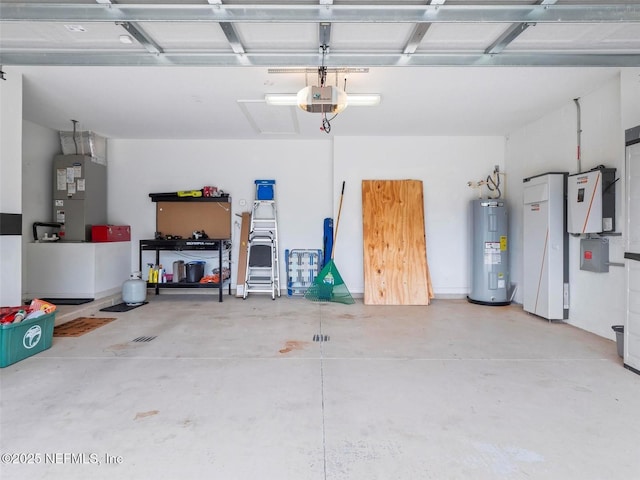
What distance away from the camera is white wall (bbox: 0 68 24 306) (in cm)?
330

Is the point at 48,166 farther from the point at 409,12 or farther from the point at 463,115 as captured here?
the point at 463,115

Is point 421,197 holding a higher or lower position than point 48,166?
lower

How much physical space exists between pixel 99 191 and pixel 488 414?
626cm

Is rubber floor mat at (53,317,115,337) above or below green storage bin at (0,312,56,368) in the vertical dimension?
below

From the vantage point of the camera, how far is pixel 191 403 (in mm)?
2281

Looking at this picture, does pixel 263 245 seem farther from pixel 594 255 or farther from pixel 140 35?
pixel 594 255

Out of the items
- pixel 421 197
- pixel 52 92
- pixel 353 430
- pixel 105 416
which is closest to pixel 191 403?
pixel 105 416

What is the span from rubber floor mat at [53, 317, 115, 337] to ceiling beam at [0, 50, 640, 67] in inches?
105

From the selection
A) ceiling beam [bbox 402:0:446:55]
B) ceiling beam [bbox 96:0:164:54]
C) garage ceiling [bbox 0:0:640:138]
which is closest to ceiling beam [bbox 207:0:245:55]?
garage ceiling [bbox 0:0:640:138]

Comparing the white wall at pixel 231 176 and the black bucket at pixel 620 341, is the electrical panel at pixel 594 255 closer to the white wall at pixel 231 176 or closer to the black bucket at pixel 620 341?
the black bucket at pixel 620 341

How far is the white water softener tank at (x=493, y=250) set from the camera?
5312mm

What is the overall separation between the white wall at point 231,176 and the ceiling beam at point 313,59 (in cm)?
306

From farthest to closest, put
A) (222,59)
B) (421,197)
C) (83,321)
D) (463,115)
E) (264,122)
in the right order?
(421,197)
(264,122)
(463,115)
(83,321)
(222,59)

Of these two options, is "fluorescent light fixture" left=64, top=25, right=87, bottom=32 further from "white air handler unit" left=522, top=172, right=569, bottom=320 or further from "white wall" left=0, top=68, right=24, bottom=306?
"white air handler unit" left=522, top=172, right=569, bottom=320
